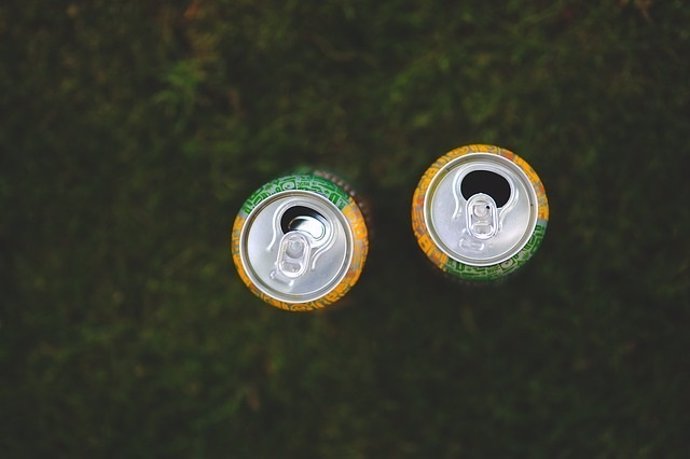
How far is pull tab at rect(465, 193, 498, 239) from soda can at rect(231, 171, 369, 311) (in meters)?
0.27

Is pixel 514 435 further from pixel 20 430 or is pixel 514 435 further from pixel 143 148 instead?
pixel 20 430

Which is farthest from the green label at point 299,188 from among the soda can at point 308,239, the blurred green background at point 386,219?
the blurred green background at point 386,219

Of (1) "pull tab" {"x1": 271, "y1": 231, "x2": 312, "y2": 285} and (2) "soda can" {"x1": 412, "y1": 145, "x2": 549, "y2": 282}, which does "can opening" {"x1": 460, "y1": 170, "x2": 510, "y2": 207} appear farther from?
(1) "pull tab" {"x1": 271, "y1": 231, "x2": 312, "y2": 285}

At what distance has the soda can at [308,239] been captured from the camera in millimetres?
1492

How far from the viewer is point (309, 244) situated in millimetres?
1459

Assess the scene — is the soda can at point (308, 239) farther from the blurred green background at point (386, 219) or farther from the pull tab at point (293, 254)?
the blurred green background at point (386, 219)

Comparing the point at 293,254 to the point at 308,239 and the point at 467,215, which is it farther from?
the point at 467,215

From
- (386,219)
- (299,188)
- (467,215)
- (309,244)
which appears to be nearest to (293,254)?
(309,244)

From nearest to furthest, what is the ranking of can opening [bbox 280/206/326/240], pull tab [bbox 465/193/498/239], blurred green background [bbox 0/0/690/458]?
pull tab [bbox 465/193/498/239] → can opening [bbox 280/206/326/240] → blurred green background [bbox 0/0/690/458]

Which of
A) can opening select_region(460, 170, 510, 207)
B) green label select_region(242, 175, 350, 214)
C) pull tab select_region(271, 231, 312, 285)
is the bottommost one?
pull tab select_region(271, 231, 312, 285)

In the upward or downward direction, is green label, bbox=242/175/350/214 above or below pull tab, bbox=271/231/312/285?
above

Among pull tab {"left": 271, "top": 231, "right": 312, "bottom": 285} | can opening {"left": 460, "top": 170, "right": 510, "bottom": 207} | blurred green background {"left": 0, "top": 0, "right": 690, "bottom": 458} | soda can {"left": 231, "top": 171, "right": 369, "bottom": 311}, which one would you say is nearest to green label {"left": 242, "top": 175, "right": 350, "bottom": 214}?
soda can {"left": 231, "top": 171, "right": 369, "bottom": 311}

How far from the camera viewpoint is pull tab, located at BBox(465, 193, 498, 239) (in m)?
1.40

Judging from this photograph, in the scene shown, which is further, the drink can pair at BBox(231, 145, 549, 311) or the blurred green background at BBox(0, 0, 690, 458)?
the blurred green background at BBox(0, 0, 690, 458)
